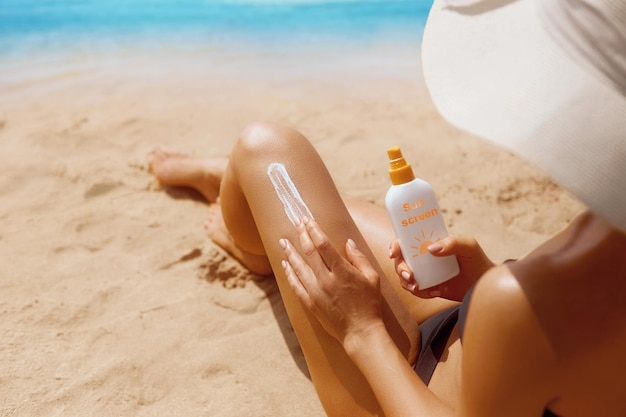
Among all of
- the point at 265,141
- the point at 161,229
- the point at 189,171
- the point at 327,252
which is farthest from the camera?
the point at 189,171

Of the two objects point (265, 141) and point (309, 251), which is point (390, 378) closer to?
A: point (309, 251)

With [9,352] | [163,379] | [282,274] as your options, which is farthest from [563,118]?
[9,352]

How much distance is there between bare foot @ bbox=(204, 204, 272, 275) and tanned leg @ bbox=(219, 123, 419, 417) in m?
0.38

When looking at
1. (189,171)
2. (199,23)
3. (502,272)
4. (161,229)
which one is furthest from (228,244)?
(199,23)

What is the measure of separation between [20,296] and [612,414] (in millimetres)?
1804

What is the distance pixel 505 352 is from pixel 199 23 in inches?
288

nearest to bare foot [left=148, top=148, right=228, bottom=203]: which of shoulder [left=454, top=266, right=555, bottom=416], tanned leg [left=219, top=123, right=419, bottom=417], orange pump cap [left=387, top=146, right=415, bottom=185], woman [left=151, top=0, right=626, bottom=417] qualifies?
tanned leg [left=219, top=123, right=419, bottom=417]

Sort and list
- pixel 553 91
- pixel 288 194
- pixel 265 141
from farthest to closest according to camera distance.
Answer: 1. pixel 265 141
2. pixel 288 194
3. pixel 553 91

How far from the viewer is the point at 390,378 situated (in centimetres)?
133

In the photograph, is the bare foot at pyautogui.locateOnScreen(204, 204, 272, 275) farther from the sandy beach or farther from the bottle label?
the bottle label

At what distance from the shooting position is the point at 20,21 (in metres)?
7.44

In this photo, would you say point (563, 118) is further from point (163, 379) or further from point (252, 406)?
point (163, 379)

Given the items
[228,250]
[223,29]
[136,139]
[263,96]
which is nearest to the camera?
[228,250]

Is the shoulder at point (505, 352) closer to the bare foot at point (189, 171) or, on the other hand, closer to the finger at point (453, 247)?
the finger at point (453, 247)
